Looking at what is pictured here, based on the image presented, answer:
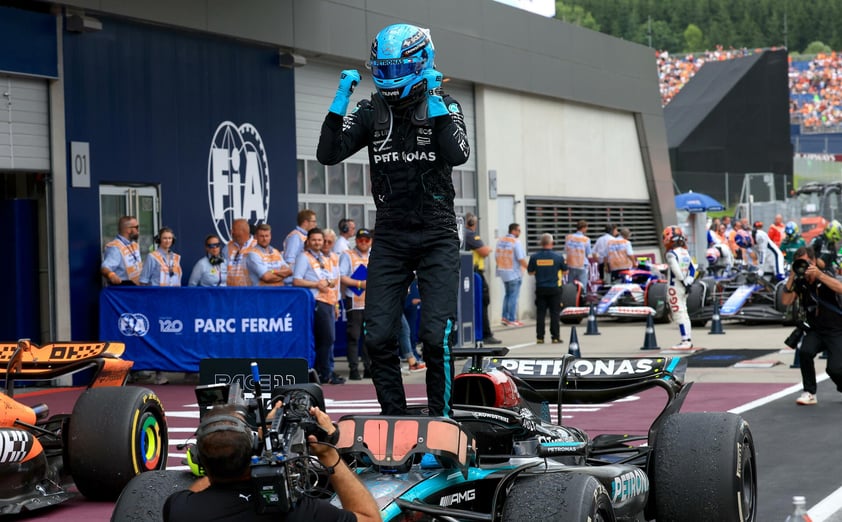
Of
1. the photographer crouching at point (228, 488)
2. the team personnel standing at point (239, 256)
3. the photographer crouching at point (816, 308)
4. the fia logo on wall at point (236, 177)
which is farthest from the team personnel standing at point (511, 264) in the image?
the photographer crouching at point (228, 488)

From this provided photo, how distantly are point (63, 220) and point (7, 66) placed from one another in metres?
2.07

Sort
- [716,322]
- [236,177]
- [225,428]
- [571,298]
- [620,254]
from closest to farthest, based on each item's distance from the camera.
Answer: [225,428], [236,177], [716,322], [571,298], [620,254]

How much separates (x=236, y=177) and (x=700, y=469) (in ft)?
46.1

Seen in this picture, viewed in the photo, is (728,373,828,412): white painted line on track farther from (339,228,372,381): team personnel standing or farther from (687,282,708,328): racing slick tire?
(687,282,708,328): racing slick tire

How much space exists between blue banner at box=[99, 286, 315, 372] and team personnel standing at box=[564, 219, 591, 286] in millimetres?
11357

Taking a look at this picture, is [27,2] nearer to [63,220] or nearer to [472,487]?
Result: [63,220]

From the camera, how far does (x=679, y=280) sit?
60.9 ft

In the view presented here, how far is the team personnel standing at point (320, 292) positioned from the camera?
1562 centimetres

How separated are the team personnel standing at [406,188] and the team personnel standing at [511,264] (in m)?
16.9

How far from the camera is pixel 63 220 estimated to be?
16.2m

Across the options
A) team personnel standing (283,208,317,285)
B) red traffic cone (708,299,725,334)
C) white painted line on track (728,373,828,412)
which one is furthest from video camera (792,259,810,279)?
red traffic cone (708,299,725,334)

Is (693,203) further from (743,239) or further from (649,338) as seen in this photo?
(649,338)

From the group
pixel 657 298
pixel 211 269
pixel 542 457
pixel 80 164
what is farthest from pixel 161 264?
pixel 542 457

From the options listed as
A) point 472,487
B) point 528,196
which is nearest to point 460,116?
point 472,487
